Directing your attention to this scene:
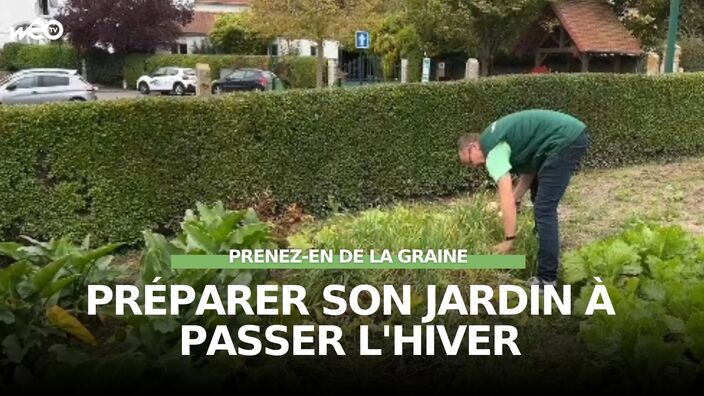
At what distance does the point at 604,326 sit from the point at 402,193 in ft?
16.4

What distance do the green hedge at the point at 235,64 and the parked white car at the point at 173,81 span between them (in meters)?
3.08

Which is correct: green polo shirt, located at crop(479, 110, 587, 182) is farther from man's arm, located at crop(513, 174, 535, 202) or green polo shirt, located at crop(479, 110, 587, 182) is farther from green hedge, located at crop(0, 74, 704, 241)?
green hedge, located at crop(0, 74, 704, 241)

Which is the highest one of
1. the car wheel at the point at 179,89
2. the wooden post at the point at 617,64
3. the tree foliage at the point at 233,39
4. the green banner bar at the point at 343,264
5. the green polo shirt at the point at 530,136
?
the tree foliage at the point at 233,39

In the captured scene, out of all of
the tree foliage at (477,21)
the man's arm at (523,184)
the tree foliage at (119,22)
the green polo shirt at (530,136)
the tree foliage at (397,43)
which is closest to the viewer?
the green polo shirt at (530,136)

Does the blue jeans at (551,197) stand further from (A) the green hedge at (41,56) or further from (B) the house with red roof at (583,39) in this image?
A: (A) the green hedge at (41,56)

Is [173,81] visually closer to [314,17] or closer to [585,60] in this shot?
[314,17]

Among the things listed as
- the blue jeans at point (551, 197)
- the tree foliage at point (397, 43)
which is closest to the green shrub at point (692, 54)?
the tree foliage at point (397, 43)

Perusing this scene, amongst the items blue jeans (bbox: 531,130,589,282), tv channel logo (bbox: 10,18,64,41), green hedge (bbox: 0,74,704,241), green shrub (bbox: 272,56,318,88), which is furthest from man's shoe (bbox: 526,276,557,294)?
tv channel logo (bbox: 10,18,64,41)

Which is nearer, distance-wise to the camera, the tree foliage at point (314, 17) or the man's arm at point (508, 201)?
the man's arm at point (508, 201)

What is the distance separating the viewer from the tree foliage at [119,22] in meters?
38.2

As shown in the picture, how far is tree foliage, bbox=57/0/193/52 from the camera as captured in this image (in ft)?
125

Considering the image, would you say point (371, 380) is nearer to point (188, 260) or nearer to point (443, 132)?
point (188, 260)

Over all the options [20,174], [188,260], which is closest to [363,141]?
[20,174]

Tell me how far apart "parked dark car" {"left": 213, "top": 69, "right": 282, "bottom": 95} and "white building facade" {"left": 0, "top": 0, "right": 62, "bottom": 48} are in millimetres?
21390
